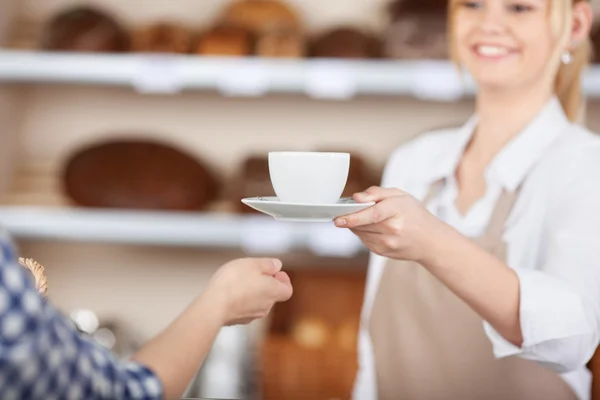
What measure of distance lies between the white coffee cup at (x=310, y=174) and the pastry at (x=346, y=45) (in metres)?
1.05

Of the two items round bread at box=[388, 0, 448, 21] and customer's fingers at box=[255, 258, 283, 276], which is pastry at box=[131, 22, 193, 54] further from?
customer's fingers at box=[255, 258, 283, 276]

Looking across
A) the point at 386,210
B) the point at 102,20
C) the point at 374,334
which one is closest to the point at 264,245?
the point at 374,334

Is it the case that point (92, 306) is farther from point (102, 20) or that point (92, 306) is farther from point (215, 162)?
point (102, 20)

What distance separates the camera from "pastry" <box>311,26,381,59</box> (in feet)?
5.73

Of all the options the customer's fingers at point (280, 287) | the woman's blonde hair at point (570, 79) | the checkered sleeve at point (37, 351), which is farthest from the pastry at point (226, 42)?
the checkered sleeve at point (37, 351)

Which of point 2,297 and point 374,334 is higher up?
point 2,297

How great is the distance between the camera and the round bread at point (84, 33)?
5.91 feet

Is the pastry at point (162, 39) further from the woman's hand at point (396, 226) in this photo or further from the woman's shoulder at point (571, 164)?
the woman's hand at point (396, 226)

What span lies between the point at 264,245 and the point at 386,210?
105cm

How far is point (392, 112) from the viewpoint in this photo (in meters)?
2.04

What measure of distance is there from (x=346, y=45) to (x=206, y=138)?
507mm

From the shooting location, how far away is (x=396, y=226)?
74 centimetres

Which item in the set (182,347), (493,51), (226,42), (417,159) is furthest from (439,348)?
(226,42)

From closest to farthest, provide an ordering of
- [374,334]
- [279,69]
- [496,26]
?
[496,26], [374,334], [279,69]
